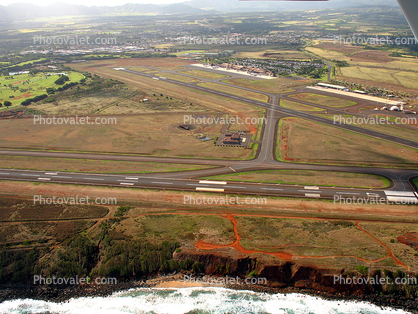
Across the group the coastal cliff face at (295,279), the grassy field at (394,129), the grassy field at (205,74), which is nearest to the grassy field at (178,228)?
the coastal cliff face at (295,279)

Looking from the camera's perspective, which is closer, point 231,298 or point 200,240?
point 231,298

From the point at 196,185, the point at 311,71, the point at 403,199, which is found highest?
the point at 311,71

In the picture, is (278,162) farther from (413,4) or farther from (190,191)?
(413,4)

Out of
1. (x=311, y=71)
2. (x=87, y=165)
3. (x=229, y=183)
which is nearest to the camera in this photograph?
(x=229, y=183)

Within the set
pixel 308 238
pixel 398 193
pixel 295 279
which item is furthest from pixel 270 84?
pixel 295 279

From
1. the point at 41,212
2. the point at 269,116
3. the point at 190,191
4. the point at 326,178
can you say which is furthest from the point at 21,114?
the point at 326,178

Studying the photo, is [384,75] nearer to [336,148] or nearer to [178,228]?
[336,148]

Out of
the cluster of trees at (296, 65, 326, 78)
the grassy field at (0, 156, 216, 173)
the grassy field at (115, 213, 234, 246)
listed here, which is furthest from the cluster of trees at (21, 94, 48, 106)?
the cluster of trees at (296, 65, 326, 78)
